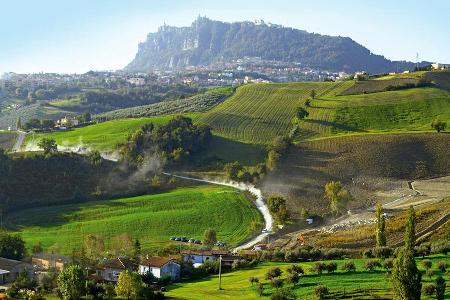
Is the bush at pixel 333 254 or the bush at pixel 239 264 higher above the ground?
the bush at pixel 333 254

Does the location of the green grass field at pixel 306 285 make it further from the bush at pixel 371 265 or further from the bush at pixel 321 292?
the bush at pixel 321 292

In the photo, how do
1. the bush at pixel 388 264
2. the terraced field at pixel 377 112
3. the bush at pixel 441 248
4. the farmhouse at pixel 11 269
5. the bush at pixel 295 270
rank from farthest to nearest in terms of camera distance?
the terraced field at pixel 377 112
the farmhouse at pixel 11 269
the bush at pixel 441 248
the bush at pixel 388 264
the bush at pixel 295 270

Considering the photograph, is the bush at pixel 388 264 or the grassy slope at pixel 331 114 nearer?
the bush at pixel 388 264

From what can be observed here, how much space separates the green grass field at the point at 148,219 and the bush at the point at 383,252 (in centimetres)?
1698

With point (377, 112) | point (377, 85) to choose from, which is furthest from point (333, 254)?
point (377, 85)

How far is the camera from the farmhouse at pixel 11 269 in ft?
173

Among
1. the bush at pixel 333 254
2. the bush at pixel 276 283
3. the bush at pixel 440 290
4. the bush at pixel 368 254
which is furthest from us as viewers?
the bush at pixel 333 254

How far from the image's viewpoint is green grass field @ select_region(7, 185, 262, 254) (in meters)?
67.6

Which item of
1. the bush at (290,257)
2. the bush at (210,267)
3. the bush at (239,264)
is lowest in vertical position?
the bush at (210,267)

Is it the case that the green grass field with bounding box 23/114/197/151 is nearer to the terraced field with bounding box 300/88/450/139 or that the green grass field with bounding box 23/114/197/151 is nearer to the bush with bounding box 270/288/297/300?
the terraced field with bounding box 300/88/450/139

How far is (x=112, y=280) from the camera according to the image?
5238 centimetres

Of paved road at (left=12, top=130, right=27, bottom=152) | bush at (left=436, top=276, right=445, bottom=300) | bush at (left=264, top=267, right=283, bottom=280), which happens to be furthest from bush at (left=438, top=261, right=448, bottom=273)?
paved road at (left=12, top=130, right=27, bottom=152)

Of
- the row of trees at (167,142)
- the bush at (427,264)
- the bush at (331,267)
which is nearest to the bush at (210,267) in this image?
the bush at (331,267)

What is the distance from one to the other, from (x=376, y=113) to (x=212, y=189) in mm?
35773
